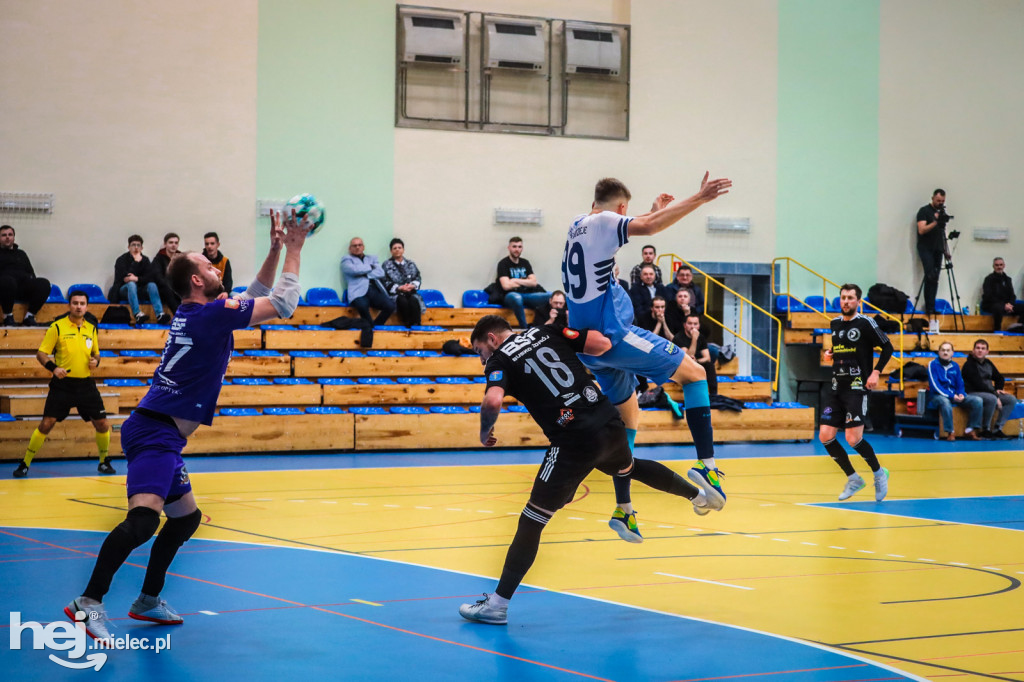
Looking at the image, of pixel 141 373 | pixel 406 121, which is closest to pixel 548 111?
pixel 406 121

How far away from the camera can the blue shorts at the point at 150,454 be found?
204 inches

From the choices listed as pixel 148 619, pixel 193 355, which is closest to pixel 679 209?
pixel 193 355

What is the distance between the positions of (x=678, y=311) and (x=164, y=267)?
8.21 meters

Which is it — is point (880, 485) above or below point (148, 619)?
below

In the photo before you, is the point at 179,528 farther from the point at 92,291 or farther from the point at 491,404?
the point at 92,291

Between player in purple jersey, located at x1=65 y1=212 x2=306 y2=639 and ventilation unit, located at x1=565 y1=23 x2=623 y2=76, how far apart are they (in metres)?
15.4

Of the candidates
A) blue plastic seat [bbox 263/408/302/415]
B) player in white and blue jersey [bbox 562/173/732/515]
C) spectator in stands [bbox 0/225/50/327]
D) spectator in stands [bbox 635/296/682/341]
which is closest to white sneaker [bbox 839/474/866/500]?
player in white and blue jersey [bbox 562/173/732/515]

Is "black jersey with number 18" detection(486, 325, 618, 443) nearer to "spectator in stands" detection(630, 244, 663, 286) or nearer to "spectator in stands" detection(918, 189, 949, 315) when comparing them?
"spectator in stands" detection(630, 244, 663, 286)

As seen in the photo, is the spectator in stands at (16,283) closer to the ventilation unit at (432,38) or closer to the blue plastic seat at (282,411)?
the blue plastic seat at (282,411)

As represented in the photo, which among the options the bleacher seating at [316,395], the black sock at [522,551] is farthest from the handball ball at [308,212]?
the bleacher seating at [316,395]

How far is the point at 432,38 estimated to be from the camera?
19.2 meters

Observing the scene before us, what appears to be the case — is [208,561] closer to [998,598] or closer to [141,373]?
[998,598]

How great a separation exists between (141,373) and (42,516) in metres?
6.60

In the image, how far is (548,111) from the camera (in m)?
20.0
